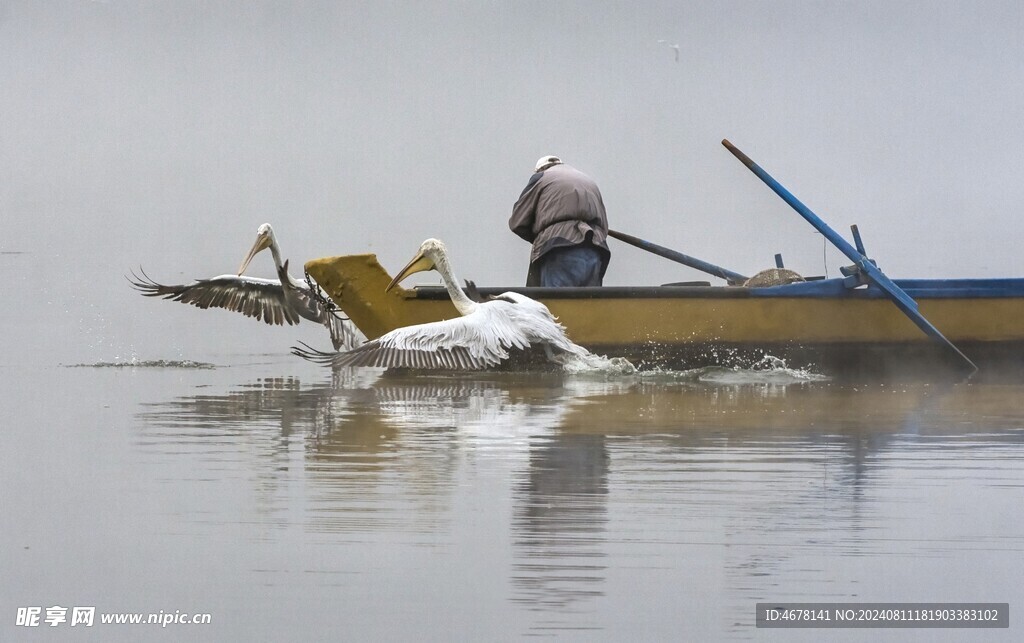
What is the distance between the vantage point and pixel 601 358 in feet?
37.5

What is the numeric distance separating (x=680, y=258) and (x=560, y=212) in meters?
1.72

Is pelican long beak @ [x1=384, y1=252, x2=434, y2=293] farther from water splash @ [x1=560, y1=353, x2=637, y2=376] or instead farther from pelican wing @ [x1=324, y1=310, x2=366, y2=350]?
water splash @ [x1=560, y1=353, x2=637, y2=376]

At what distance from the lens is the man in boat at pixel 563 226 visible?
1197 centimetres

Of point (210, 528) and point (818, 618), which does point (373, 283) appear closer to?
point (210, 528)

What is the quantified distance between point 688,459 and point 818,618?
99.5 inches

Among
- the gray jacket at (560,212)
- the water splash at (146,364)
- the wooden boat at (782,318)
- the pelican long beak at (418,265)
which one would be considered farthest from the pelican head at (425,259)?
the water splash at (146,364)

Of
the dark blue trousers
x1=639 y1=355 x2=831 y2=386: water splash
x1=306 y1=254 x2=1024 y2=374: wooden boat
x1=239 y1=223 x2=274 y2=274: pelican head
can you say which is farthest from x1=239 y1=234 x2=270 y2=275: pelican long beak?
x1=639 y1=355 x2=831 y2=386: water splash

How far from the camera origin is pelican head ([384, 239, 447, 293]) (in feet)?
38.1

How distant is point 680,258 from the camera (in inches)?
520

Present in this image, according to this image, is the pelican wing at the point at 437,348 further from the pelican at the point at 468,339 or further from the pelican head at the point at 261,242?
the pelican head at the point at 261,242

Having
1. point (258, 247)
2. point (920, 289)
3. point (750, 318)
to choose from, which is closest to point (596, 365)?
point (750, 318)

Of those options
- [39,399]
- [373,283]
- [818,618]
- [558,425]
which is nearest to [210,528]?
[818,618]

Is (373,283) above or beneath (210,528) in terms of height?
above

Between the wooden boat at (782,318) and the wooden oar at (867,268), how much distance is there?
0.01 metres
